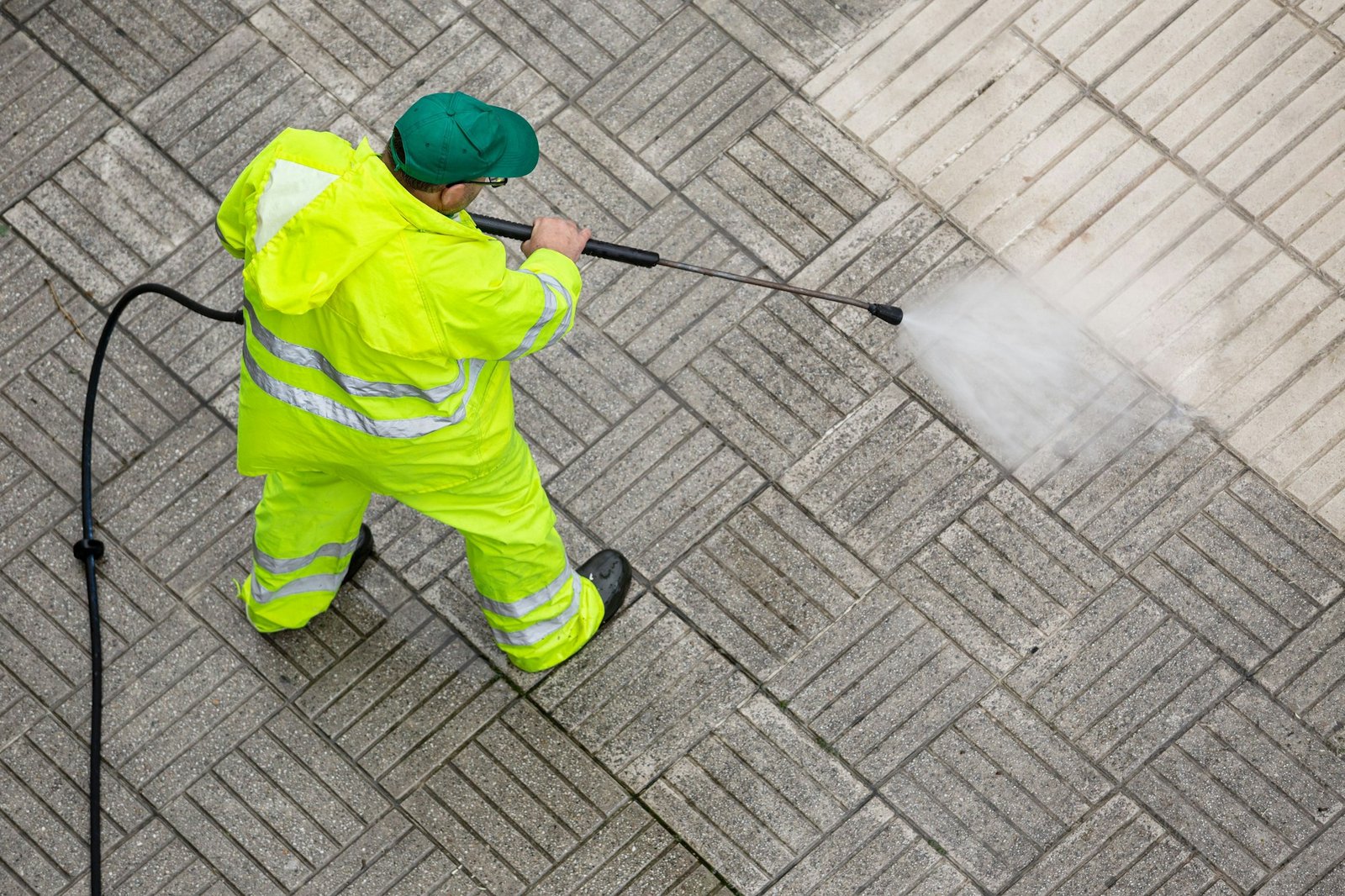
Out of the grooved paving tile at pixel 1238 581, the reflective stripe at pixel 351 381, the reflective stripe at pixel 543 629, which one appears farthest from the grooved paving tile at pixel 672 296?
the grooved paving tile at pixel 1238 581

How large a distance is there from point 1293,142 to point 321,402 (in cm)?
341

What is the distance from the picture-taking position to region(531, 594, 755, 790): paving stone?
4062 millimetres

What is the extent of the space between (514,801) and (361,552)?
938mm

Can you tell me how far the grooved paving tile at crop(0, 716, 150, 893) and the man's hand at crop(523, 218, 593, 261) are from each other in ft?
7.25

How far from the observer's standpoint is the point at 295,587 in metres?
3.90

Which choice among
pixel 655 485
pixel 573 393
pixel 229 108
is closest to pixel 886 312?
pixel 655 485

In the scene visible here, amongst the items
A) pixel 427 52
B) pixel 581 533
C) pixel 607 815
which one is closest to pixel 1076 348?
pixel 581 533

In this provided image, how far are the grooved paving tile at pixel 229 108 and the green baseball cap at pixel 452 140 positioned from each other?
1.93 m

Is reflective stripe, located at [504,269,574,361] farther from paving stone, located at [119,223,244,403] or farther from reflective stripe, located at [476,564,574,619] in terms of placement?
paving stone, located at [119,223,244,403]

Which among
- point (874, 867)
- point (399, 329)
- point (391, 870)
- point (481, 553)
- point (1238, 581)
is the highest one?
point (399, 329)

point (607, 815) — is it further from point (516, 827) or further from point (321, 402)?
point (321, 402)

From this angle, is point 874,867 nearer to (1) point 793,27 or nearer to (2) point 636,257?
(2) point 636,257

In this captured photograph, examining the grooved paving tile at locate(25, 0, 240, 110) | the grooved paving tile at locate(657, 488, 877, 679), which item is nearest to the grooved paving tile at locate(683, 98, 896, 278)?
the grooved paving tile at locate(657, 488, 877, 679)

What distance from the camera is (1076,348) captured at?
170 inches
